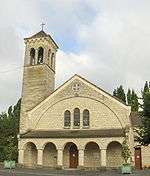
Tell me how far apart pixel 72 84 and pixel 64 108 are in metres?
2.72

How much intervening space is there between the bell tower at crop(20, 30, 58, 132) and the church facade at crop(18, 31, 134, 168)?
0.39 ft

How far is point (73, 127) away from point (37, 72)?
8.50 metres

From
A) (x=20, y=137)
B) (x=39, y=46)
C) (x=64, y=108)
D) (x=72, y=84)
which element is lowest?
(x=20, y=137)

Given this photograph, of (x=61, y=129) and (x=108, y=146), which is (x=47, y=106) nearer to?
(x=61, y=129)

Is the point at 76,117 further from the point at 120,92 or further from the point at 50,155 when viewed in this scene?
the point at 120,92

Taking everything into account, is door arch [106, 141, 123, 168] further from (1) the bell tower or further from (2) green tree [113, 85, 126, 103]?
(2) green tree [113, 85, 126, 103]

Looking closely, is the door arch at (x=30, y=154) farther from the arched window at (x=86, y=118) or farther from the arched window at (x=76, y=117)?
the arched window at (x=86, y=118)

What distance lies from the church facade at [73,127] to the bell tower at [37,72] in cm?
12

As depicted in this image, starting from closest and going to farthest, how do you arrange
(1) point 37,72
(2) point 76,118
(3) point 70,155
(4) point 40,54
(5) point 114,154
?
1. (5) point 114,154
2. (3) point 70,155
3. (2) point 76,118
4. (1) point 37,72
5. (4) point 40,54

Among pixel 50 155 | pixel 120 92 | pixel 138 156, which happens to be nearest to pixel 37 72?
pixel 50 155

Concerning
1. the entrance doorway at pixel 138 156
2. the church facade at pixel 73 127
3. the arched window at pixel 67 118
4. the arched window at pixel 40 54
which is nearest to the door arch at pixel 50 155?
the church facade at pixel 73 127

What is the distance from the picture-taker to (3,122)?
1874 inches

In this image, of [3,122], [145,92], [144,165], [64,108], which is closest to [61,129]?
[64,108]

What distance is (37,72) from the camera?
4222 centimetres
